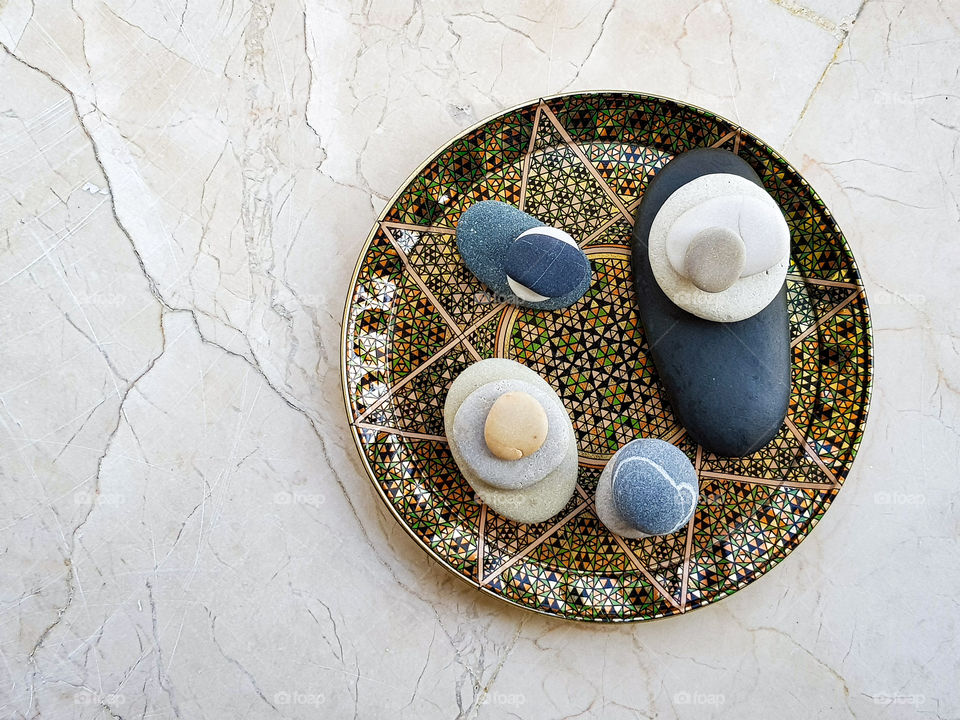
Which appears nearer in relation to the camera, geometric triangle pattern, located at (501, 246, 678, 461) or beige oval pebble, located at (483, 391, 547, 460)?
beige oval pebble, located at (483, 391, 547, 460)

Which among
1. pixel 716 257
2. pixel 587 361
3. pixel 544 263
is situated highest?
pixel 716 257

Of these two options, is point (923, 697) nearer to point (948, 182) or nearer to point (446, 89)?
point (948, 182)

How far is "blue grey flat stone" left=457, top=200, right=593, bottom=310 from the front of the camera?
0.91 metres

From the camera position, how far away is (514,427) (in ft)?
2.81

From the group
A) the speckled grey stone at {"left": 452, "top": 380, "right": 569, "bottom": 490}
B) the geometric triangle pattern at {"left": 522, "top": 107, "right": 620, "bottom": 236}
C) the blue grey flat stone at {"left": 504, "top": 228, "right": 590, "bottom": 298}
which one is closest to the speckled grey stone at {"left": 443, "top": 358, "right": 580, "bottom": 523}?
the speckled grey stone at {"left": 452, "top": 380, "right": 569, "bottom": 490}

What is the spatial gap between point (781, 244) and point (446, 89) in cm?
59

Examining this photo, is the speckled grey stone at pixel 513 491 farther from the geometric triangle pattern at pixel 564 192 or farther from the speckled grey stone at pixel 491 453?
the geometric triangle pattern at pixel 564 192

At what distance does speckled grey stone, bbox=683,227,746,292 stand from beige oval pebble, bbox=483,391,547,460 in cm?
29

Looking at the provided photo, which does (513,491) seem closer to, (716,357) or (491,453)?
(491,453)

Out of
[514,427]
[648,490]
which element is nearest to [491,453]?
[514,427]

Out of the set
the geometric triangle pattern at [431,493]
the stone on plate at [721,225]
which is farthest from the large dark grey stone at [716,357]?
the geometric triangle pattern at [431,493]

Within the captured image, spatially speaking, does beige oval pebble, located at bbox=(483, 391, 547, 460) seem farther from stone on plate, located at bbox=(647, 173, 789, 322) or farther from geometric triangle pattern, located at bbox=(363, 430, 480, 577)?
stone on plate, located at bbox=(647, 173, 789, 322)

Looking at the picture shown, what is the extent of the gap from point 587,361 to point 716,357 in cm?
19

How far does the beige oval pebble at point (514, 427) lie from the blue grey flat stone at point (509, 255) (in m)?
0.18
